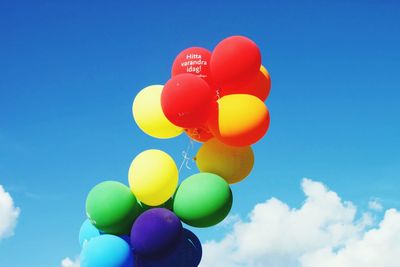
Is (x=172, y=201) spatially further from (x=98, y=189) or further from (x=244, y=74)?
(x=244, y=74)

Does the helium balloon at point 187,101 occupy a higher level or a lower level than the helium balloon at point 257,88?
lower

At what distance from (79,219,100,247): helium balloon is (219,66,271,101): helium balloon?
2868mm

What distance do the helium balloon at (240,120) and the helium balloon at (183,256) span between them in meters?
1.52

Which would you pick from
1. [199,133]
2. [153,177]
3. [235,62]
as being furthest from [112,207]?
[235,62]

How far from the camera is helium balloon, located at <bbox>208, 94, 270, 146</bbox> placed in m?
7.20

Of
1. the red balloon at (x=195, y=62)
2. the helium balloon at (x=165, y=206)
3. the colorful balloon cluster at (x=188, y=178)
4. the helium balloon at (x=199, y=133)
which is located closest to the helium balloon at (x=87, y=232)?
the colorful balloon cluster at (x=188, y=178)

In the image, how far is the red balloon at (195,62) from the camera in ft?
25.7

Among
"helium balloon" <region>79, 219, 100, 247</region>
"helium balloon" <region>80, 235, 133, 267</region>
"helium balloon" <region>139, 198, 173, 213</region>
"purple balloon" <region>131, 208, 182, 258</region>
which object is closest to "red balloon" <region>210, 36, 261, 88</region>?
"helium balloon" <region>139, 198, 173, 213</region>

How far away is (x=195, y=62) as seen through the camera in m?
7.83

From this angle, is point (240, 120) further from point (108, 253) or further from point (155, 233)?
point (108, 253)

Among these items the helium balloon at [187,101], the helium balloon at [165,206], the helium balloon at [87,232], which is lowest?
the helium balloon at [87,232]

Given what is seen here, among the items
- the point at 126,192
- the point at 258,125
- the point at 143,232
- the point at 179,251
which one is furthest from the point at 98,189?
the point at 258,125

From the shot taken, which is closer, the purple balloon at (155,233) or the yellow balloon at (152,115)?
the purple balloon at (155,233)

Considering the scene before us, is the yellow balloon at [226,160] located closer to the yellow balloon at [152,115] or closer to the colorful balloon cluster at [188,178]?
the colorful balloon cluster at [188,178]
